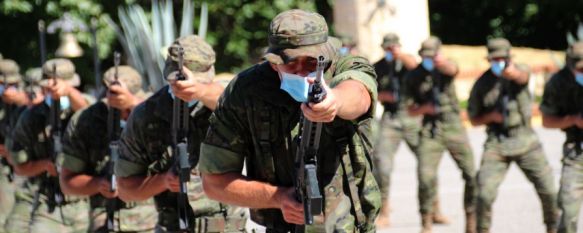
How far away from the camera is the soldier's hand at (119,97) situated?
817 cm

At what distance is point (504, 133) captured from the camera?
11297 mm

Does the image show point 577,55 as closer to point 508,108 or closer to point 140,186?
point 508,108

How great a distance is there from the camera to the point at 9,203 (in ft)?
41.4

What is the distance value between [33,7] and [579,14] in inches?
548

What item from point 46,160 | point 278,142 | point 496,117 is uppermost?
point 278,142

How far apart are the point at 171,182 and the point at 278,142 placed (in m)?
1.68

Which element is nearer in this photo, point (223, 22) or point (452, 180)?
point (452, 180)

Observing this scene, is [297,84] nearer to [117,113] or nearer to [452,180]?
[117,113]

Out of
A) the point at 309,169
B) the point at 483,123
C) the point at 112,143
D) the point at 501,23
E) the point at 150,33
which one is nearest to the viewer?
the point at 309,169

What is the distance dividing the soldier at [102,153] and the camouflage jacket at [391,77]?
5180 millimetres

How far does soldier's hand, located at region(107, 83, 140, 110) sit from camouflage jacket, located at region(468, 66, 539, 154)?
13.1 feet

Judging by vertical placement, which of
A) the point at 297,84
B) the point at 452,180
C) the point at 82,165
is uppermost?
the point at 297,84

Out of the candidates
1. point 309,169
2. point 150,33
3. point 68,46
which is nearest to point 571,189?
point 309,169

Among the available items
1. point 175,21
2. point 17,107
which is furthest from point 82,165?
point 175,21
